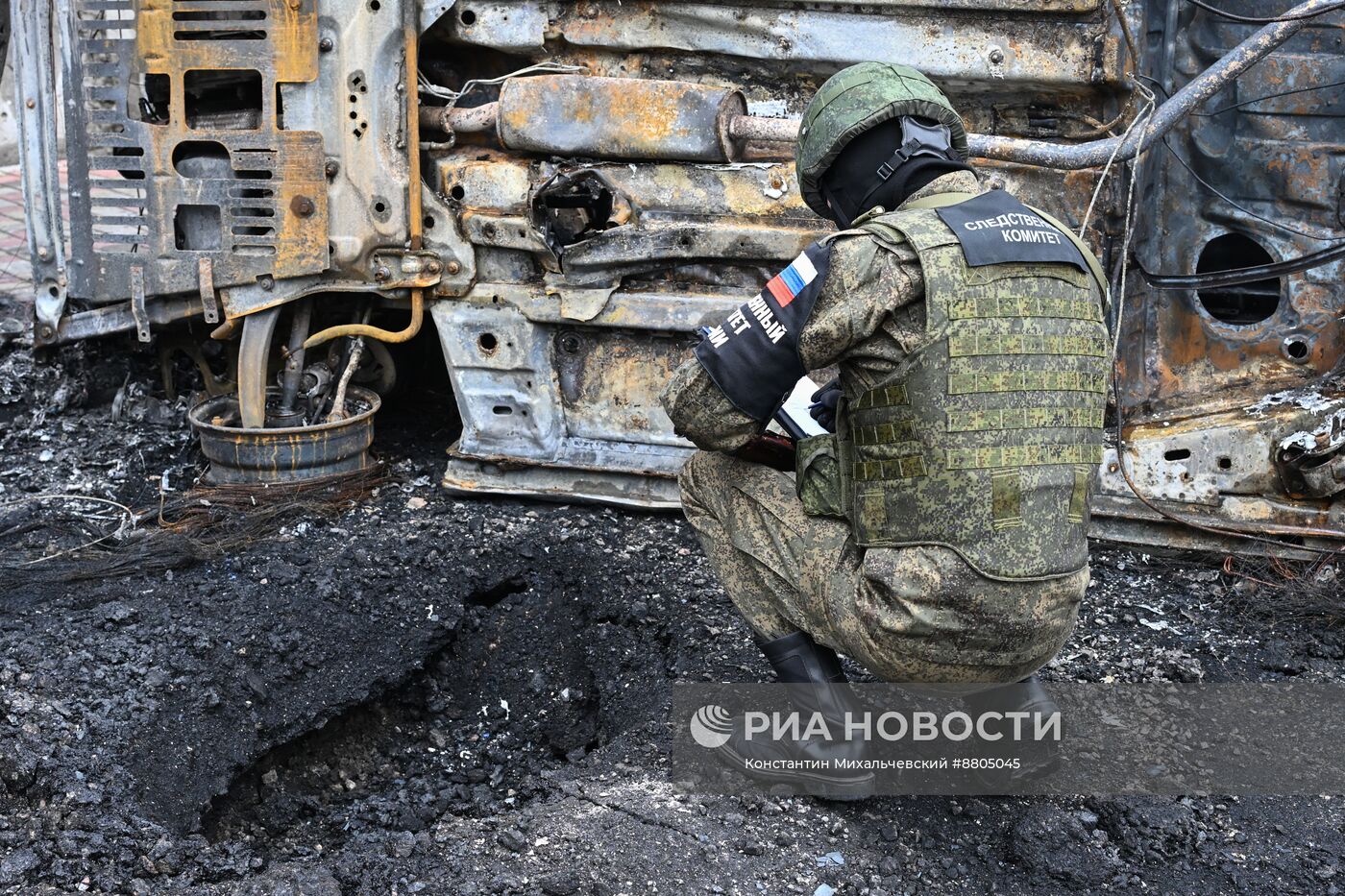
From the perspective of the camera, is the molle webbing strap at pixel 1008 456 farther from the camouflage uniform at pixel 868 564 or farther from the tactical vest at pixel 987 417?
the camouflage uniform at pixel 868 564

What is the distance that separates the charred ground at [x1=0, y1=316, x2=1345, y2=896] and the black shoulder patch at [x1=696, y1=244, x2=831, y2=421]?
100cm

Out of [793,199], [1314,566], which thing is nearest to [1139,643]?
[1314,566]

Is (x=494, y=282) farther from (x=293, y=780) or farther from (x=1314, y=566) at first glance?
(x=1314, y=566)

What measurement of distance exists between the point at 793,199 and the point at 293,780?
2.27 metres

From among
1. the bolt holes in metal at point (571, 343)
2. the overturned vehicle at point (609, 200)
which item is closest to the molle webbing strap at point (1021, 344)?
the overturned vehicle at point (609, 200)

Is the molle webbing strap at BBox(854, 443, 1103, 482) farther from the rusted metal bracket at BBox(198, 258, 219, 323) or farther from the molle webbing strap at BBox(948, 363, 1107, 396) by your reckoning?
the rusted metal bracket at BBox(198, 258, 219, 323)

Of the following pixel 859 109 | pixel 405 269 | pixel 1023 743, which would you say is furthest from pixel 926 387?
pixel 405 269

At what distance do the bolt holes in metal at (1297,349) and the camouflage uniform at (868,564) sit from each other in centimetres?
202

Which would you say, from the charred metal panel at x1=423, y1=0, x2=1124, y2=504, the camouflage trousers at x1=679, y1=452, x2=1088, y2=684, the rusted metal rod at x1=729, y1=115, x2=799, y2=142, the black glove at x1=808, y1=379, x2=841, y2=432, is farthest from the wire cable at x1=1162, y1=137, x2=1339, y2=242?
the camouflage trousers at x1=679, y1=452, x2=1088, y2=684

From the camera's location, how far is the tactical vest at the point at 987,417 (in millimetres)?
2666

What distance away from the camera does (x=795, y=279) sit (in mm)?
2682

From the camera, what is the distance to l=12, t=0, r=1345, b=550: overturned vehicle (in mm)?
4293

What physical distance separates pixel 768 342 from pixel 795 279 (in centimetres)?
13

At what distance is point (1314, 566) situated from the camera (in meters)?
4.27
